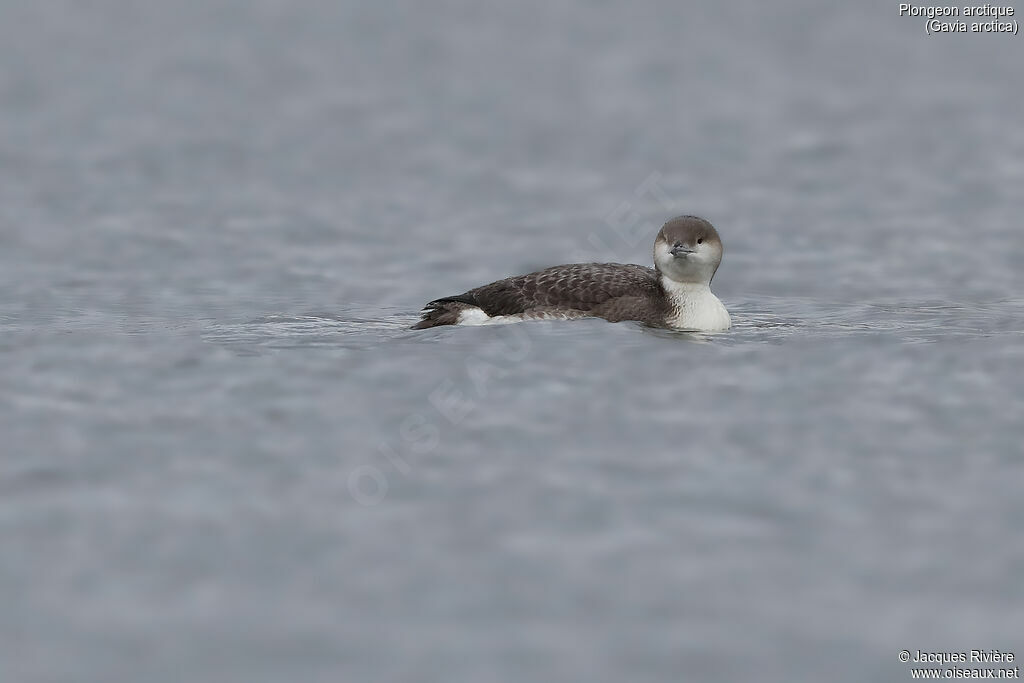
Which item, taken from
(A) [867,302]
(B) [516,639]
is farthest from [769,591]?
(A) [867,302]

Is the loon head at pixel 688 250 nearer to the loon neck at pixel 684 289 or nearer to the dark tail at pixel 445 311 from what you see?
the loon neck at pixel 684 289

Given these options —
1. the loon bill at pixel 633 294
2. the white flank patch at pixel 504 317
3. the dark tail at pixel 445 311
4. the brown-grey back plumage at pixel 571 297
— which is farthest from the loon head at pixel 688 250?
the dark tail at pixel 445 311

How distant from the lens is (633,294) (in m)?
12.9

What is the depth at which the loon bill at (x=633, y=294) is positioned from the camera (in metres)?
12.6

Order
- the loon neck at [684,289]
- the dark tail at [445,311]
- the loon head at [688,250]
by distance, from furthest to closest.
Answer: the dark tail at [445,311], the loon neck at [684,289], the loon head at [688,250]

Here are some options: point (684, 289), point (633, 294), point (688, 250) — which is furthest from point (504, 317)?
point (688, 250)

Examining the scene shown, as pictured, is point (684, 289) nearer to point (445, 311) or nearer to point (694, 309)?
point (694, 309)

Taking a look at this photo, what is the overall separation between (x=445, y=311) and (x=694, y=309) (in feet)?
6.98

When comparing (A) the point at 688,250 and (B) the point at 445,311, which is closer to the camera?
(A) the point at 688,250

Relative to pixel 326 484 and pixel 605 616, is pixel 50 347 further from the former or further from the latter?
pixel 605 616

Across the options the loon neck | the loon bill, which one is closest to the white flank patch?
the loon bill

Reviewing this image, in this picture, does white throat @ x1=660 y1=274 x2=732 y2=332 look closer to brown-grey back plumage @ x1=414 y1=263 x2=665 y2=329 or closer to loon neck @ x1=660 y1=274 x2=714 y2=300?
loon neck @ x1=660 y1=274 x2=714 y2=300

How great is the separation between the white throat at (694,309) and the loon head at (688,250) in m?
0.06

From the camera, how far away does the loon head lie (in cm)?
1260
